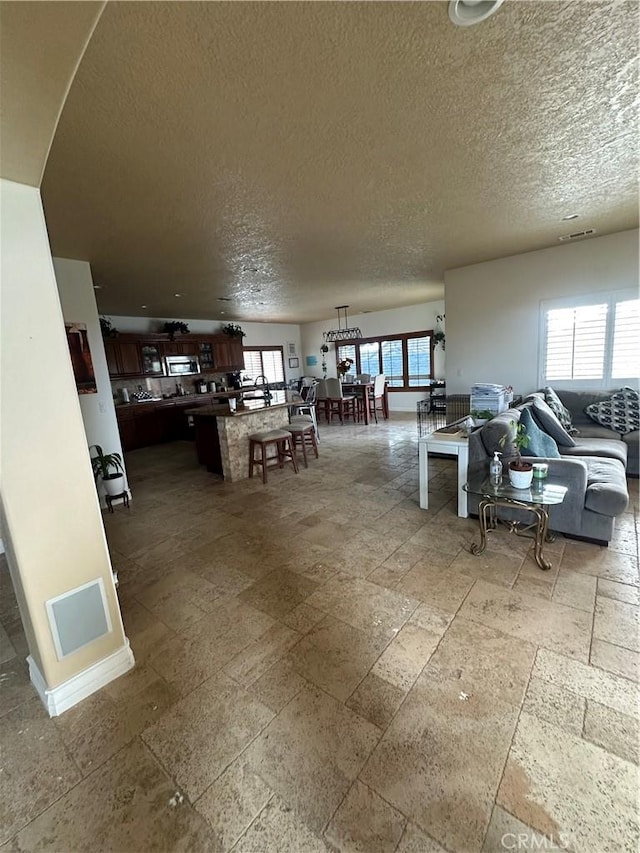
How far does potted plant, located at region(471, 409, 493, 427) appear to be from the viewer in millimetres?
3518

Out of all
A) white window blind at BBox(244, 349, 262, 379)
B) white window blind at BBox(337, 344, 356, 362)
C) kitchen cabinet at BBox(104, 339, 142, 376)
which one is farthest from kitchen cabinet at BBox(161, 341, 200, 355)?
white window blind at BBox(337, 344, 356, 362)

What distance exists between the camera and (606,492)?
2.40 metres

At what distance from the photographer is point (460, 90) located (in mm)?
1620

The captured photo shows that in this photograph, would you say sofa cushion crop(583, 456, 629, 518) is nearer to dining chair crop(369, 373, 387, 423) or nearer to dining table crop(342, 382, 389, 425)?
dining table crop(342, 382, 389, 425)

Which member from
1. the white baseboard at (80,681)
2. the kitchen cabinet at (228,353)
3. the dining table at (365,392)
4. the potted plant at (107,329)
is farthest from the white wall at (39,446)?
the kitchen cabinet at (228,353)

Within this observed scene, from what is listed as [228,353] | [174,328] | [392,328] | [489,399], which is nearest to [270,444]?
[489,399]

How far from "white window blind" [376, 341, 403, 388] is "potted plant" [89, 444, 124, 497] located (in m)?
6.86

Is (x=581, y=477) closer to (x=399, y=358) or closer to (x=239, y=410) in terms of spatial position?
(x=239, y=410)

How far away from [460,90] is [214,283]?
3.97 meters

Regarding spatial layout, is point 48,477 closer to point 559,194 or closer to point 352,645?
point 352,645

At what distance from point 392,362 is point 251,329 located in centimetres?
390

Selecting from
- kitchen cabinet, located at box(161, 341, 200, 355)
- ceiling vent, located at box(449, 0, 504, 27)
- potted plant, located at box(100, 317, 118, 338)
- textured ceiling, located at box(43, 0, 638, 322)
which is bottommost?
kitchen cabinet, located at box(161, 341, 200, 355)

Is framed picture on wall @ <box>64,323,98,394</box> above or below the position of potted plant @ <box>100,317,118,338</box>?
below

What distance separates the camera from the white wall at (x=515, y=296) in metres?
4.03
